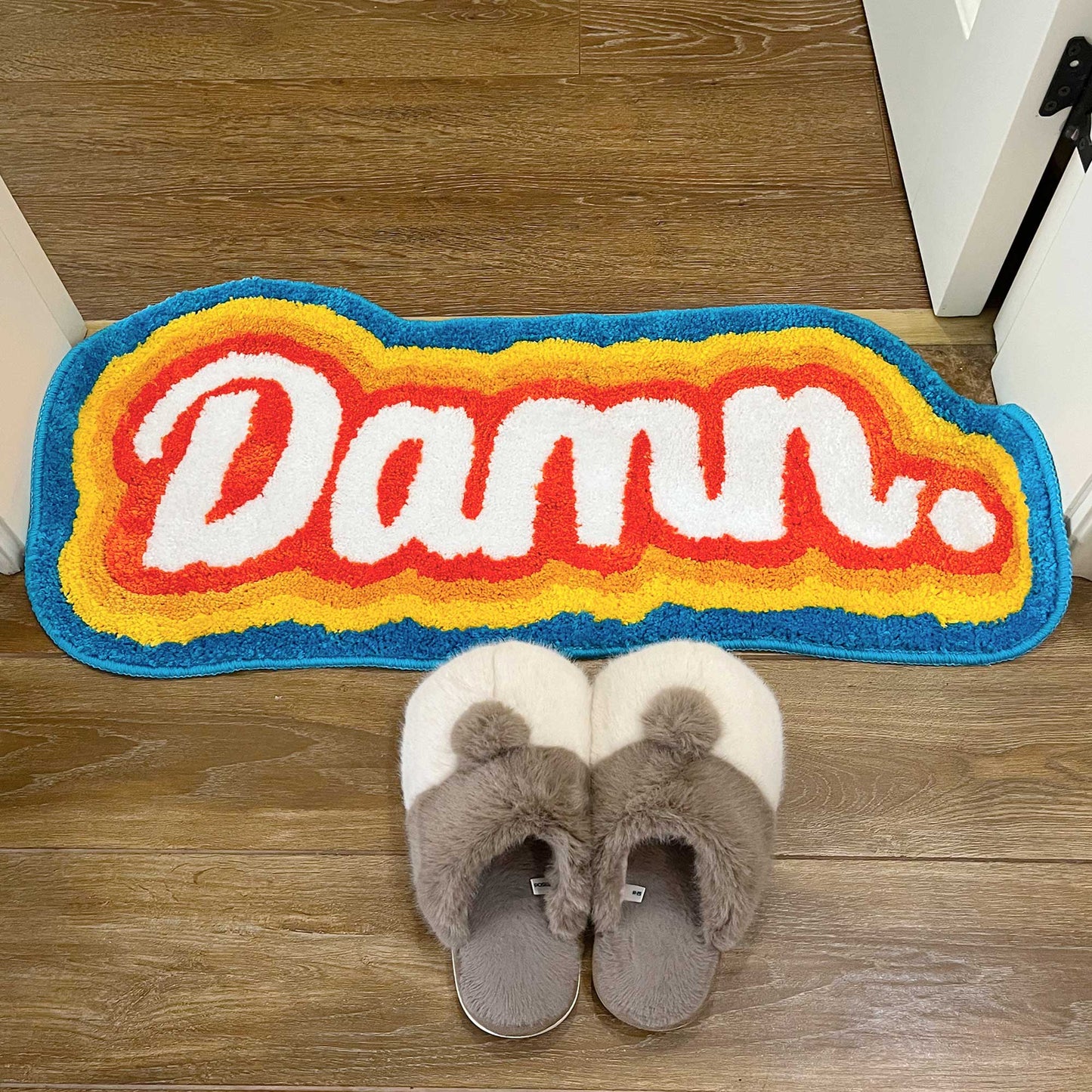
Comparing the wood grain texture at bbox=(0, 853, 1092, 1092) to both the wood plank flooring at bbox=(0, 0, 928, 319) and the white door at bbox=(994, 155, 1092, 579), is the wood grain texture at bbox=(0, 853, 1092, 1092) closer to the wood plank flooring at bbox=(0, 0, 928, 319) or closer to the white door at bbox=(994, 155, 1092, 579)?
the white door at bbox=(994, 155, 1092, 579)

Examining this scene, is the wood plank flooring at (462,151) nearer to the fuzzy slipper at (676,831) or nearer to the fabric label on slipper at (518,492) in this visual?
the fabric label on slipper at (518,492)

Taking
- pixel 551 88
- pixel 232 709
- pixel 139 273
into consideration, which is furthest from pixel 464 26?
pixel 232 709

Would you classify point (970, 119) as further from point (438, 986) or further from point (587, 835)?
point (438, 986)

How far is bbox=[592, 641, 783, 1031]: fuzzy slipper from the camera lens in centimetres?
86

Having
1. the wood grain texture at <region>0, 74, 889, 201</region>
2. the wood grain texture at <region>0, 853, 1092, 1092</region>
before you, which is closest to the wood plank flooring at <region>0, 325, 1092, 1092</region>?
the wood grain texture at <region>0, 853, 1092, 1092</region>

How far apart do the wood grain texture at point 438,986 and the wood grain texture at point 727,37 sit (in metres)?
1.16

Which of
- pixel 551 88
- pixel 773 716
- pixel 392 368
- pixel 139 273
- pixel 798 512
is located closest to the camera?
pixel 773 716

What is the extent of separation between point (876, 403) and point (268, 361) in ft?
2.36

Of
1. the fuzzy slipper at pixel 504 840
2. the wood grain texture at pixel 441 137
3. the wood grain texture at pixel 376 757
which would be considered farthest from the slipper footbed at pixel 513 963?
the wood grain texture at pixel 441 137

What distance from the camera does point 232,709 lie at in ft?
3.40

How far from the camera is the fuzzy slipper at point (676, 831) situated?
857 millimetres

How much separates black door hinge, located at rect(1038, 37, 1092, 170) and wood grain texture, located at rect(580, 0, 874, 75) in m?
0.57

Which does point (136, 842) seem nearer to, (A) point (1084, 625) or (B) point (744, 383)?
(B) point (744, 383)

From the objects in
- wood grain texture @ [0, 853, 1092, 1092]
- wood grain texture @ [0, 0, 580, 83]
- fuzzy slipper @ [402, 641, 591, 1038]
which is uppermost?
wood grain texture @ [0, 0, 580, 83]
